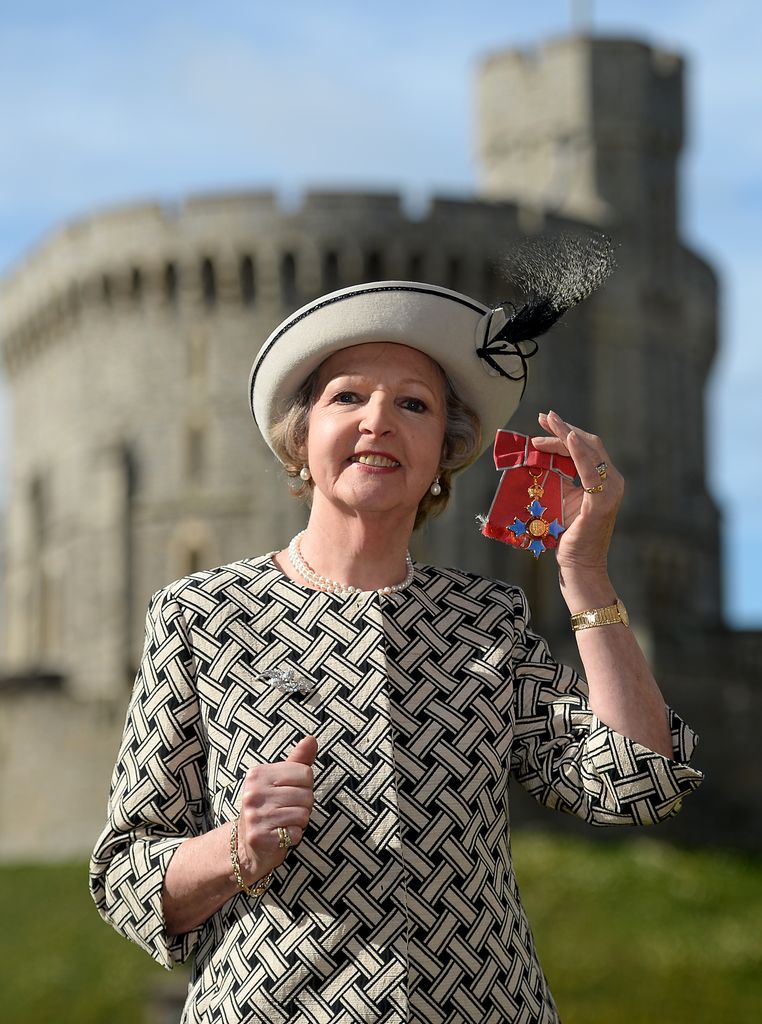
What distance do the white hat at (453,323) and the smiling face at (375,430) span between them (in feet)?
0.16

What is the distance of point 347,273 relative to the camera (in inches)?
1510

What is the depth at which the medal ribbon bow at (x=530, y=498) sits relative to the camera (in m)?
4.43

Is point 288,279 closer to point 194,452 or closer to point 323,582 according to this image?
point 194,452

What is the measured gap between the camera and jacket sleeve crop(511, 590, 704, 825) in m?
4.25

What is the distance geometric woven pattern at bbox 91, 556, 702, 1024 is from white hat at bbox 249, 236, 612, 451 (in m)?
0.54

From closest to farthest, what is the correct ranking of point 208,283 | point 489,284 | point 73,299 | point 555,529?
point 555,529 < point 208,283 < point 489,284 < point 73,299

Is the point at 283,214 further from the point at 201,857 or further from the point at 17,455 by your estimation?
the point at 201,857

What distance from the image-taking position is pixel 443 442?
4.72m

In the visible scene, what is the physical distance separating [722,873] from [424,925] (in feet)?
86.4

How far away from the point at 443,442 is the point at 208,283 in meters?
34.9

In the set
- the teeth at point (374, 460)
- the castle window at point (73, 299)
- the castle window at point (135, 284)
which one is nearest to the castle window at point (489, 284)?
the castle window at point (135, 284)

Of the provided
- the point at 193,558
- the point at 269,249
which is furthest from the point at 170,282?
the point at 193,558

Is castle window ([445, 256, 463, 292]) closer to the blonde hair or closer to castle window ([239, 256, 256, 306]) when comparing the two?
castle window ([239, 256, 256, 306])

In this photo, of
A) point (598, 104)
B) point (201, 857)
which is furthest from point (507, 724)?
point (598, 104)
